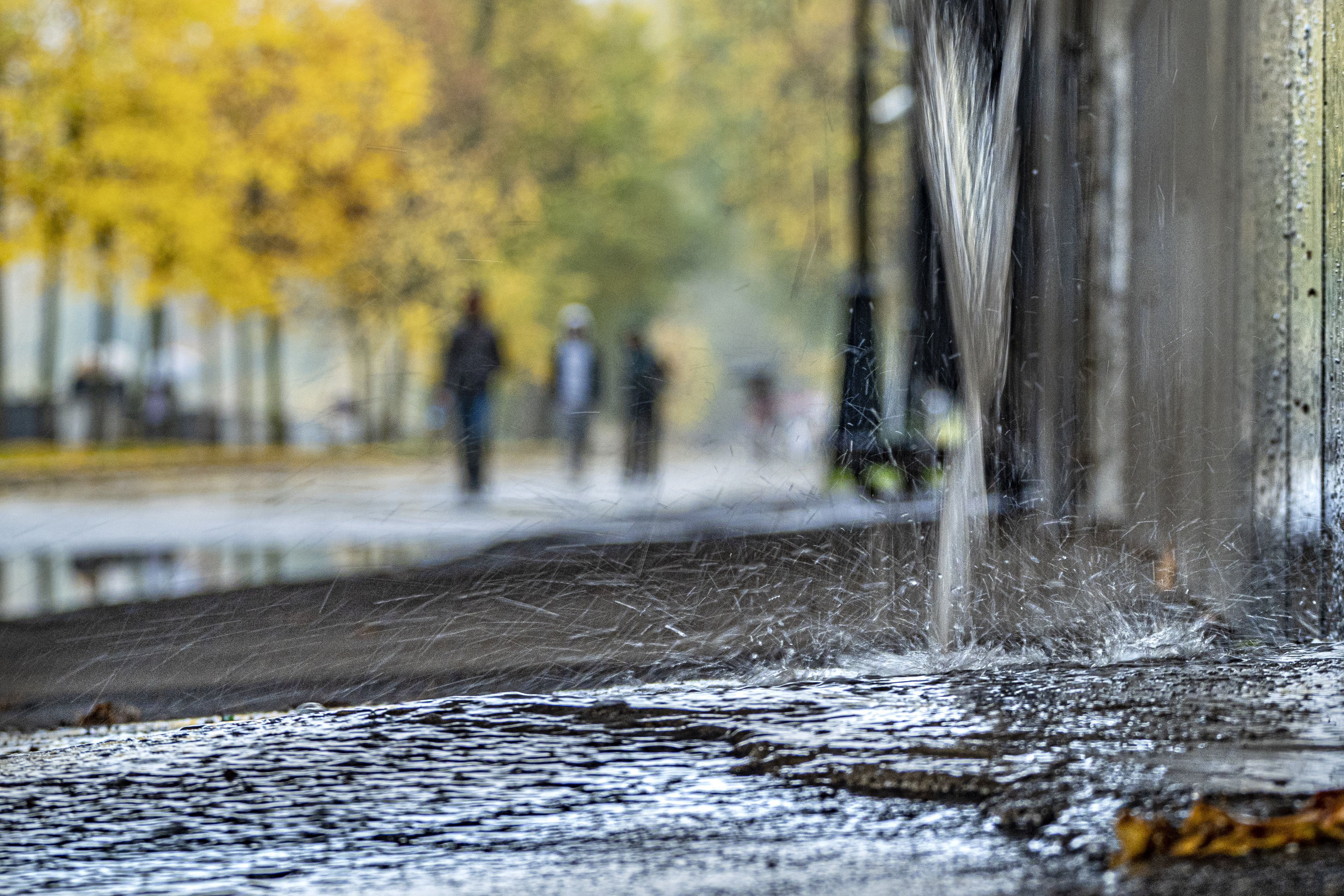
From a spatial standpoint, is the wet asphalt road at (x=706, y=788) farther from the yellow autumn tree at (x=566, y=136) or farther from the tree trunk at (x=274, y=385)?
the yellow autumn tree at (x=566, y=136)

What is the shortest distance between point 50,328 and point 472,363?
46.5 feet

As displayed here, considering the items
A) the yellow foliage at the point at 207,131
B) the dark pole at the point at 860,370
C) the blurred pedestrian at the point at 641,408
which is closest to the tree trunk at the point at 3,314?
the yellow foliage at the point at 207,131

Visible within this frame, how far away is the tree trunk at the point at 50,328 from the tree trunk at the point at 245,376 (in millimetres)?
3834

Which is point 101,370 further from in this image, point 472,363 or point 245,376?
point 472,363

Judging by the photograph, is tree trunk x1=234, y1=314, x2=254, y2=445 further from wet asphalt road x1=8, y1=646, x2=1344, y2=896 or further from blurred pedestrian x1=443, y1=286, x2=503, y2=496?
wet asphalt road x1=8, y1=646, x2=1344, y2=896

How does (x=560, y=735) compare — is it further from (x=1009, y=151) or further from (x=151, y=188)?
(x=151, y=188)

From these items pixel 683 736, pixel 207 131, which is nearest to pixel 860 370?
pixel 683 736

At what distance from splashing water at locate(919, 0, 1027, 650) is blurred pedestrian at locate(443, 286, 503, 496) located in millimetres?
6581

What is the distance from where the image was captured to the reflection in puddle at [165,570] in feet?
25.3

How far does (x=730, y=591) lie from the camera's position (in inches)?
201

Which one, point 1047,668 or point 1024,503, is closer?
point 1047,668

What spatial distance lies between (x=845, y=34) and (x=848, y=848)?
18410 millimetres

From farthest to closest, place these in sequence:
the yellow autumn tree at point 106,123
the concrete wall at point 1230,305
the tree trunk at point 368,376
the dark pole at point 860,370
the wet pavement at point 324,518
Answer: the tree trunk at point 368,376 < the yellow autumn tree at point 106,123 < the wet pavement at point 324,518 < the dark pole at point 860,370 < the concrete wall at point 1230,305

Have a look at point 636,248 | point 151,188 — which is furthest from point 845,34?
point 636,248
